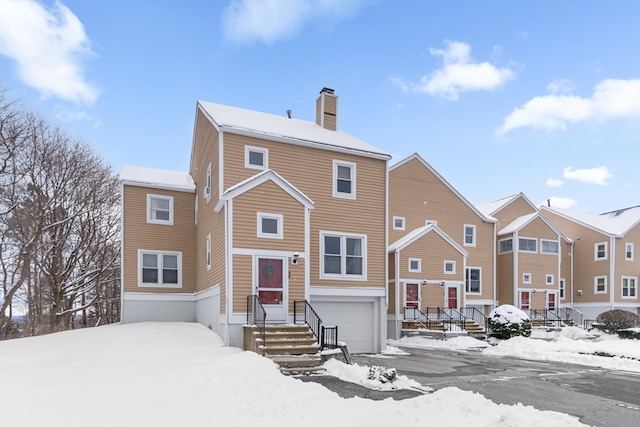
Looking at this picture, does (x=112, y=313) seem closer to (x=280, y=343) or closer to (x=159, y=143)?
(x=159, y=143)

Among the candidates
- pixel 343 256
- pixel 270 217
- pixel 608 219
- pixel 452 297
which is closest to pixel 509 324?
pixel 452 297

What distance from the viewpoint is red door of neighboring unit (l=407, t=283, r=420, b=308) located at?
73.1ft

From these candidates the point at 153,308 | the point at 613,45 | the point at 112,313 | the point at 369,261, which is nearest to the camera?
the point at 613,45

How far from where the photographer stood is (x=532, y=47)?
17.2 metres

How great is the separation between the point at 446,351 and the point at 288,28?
1530 cm

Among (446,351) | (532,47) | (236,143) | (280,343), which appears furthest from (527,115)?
(280,343)

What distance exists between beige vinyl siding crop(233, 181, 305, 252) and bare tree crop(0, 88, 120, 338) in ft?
49.7

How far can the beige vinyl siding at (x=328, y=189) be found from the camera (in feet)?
52.2

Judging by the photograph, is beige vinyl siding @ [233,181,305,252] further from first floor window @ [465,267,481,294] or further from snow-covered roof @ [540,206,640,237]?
snow-covered roof @ [540,206,640,237]

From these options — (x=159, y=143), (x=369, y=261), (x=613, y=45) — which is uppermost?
(x=613, y=45)

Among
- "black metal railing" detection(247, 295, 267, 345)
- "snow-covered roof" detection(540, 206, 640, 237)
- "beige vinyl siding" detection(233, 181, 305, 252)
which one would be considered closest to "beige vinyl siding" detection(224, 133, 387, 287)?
"beige vinyl siding" detection(233, 181, 305, 252)

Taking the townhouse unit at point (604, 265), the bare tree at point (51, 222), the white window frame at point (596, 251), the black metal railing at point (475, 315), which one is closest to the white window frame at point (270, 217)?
the black metal railing at point (475, 315)

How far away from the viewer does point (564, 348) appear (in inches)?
686

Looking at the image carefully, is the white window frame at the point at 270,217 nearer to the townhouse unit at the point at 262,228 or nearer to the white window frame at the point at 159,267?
the townhouse unit at the point at 262,228
